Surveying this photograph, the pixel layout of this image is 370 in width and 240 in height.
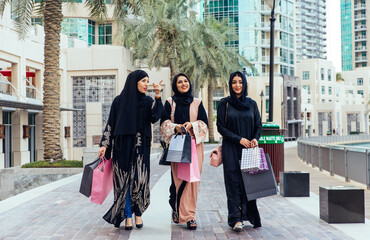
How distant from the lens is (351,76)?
381 ft

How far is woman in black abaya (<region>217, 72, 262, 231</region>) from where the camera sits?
595 cm

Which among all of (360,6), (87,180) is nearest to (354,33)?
(360,6)

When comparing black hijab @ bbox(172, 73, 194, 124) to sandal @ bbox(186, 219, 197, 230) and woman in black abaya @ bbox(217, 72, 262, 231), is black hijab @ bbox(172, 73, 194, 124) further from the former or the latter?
sandal @ bbox(186, 219, 197, 230)

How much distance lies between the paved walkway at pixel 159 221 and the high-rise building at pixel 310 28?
148m

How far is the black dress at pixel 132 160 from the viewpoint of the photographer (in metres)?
5.94

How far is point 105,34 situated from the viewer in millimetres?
40312

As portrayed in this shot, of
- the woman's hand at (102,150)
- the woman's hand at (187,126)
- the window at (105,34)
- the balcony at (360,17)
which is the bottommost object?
the woman's hand at (102,150)

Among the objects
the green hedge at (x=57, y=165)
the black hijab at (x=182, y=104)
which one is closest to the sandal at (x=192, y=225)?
the black hijab at (x=182, y=104)

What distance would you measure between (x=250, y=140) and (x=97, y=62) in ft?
91.2

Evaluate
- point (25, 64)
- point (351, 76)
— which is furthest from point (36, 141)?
point (351, 76)

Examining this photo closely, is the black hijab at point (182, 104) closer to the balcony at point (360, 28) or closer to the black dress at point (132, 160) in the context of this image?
the black dress at point (132, 160)

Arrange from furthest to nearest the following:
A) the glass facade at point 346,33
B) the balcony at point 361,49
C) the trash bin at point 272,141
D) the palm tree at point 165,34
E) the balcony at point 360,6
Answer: the glass facade at point 346,33 → the balcony at point 361,49 → the balcony at point 360,6 → the palm tree at point 165,34 → the trash bin at point 272,141

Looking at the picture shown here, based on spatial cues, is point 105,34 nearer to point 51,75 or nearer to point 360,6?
point 51,75

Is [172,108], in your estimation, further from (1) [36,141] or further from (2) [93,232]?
(1) [36,141]
